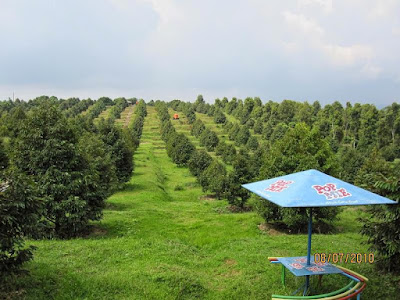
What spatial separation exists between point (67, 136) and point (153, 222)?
690 centimetres

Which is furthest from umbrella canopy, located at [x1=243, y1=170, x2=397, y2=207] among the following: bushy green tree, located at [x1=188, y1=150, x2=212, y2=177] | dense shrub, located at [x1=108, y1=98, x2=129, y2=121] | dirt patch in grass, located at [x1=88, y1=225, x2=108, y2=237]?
dense shrub, located at [x1=108, y1=98, x2=129, y2=121]

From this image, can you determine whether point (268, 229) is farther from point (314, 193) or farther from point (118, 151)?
point (118, 151)

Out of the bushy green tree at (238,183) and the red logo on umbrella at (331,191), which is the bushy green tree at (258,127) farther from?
the red logo on umbrella at (331,191)

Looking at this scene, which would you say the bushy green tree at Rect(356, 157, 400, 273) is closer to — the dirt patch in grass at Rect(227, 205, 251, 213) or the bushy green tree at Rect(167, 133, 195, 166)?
the dirt patch in grass at Rect(227, 205, 251, 213)

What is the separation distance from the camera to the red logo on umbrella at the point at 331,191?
23.3ft

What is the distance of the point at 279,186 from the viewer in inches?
310

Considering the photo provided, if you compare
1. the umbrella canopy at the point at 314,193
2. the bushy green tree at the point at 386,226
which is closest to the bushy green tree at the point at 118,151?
the bushy green tree at the point at 386,226

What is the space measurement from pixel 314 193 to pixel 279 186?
93 cm

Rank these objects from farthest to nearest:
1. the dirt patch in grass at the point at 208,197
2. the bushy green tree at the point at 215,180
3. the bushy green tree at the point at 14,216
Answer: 1. the dirt patch in grass at the point at 208,197
2. the bushy green tree at the point at 215,180
3. the bushy green tree at the point at 14,216

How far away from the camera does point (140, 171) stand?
4672 cm

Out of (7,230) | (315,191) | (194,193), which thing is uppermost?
(315,191)

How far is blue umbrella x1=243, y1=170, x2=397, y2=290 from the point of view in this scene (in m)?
6.84

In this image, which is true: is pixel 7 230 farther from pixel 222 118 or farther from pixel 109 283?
pixel 222 118

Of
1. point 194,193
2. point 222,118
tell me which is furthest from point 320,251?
point 222,118
